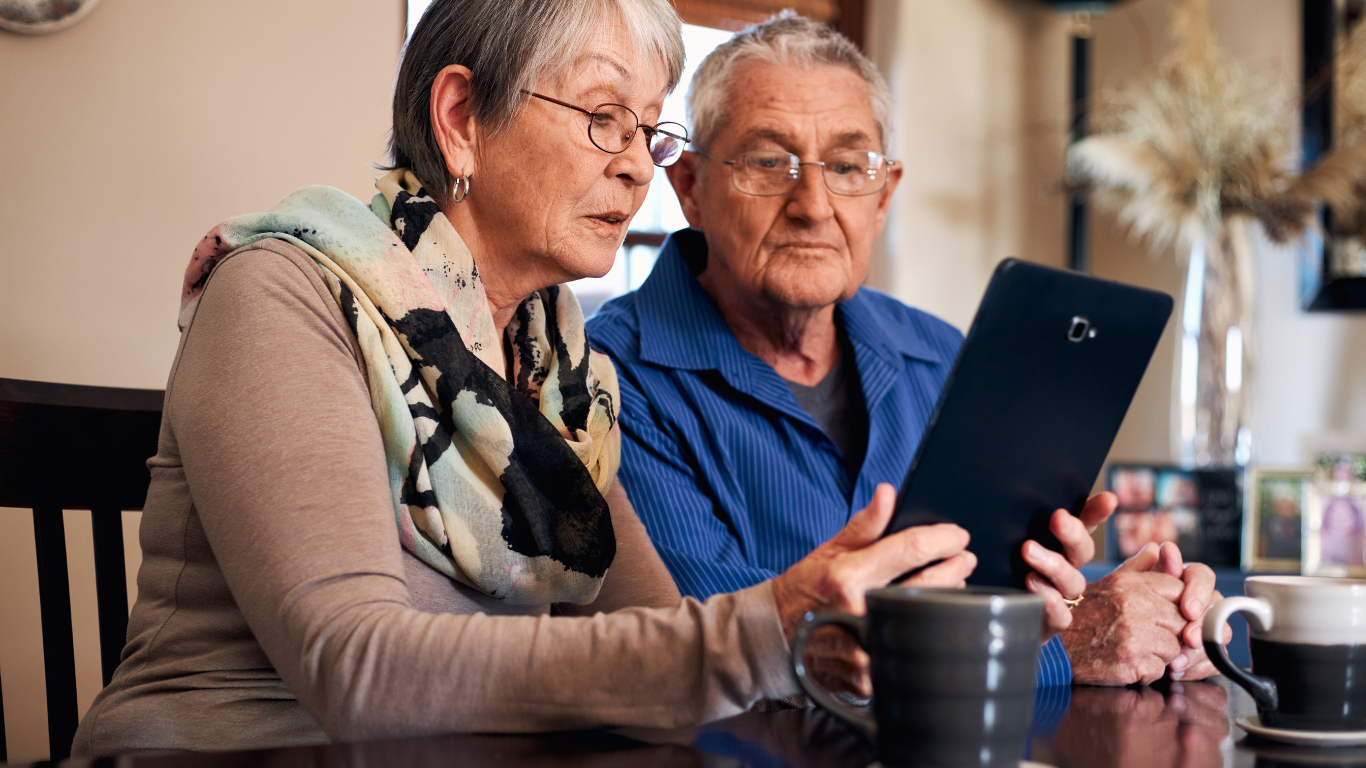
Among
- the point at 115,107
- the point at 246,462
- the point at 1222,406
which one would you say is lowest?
the point at 1222,406

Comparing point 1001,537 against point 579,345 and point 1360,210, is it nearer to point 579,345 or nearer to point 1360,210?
point 579,345

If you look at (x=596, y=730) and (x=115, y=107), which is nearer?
(x=596, y=730)

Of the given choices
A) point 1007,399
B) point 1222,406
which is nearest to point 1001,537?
point 1007,399

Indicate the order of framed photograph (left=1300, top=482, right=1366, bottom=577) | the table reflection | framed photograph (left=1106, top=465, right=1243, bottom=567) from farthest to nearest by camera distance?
framed photograph (left=1106, top=465, right=1243, bottom=567), framed photograph (left=1300, top=482, right=1366, bottom=577), the table reflection

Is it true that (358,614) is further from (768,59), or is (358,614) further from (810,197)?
(768,59)

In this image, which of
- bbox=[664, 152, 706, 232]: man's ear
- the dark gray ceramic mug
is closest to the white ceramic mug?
the dark gray ceramic mug

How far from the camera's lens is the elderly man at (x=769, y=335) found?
1.42 meters

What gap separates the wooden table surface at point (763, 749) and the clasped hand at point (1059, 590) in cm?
5

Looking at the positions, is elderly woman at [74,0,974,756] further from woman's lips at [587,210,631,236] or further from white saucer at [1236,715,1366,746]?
white saucer at [1236,715,1366,746]

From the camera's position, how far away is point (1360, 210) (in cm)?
271

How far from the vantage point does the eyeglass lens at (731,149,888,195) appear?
1560 mm

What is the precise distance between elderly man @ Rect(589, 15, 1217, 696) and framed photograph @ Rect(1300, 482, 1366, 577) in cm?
112

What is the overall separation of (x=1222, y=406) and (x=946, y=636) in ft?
7.99

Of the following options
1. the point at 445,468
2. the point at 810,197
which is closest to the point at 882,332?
the point at 810,197
